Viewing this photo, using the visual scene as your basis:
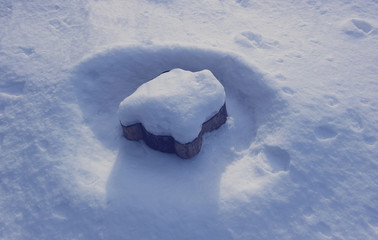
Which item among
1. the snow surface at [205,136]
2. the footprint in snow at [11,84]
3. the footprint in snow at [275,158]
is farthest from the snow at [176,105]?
the footprint in snow at [11,84]

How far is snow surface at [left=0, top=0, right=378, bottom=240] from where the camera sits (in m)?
2.47

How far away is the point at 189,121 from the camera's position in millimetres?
2627

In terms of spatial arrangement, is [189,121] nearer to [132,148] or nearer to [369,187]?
[132,148]

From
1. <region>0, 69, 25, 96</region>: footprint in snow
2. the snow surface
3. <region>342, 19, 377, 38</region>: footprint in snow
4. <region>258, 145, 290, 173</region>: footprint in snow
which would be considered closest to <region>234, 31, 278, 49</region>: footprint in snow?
the snow surface

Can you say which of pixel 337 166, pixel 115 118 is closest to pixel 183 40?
pixel 115 118

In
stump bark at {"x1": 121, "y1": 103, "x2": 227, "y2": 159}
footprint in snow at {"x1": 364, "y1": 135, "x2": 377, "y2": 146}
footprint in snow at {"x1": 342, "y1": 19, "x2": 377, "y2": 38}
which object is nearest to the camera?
stump bark at {"x1": 121, "y1": 103, "x2": 227, "y2": 159}

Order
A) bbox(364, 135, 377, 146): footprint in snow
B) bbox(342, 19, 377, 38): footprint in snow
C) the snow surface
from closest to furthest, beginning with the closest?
the snow surface < bbox(364, 135, 377, 146): footprint in snow < bbox(342, 19, 377, 38): footprint in snow

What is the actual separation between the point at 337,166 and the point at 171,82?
187 centimetres

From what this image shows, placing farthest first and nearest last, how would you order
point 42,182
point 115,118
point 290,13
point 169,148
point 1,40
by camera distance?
point 290,13, point 1,40, point 115,118, point 169,148, point 42,182

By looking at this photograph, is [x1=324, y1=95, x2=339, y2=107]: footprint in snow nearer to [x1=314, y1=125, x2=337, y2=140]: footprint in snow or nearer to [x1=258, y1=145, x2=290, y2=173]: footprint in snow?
[x1=314, y1=125, x2=337, y2=140]: footprint in snow

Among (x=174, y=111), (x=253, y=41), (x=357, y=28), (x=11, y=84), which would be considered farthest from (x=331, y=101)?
(x=11, y=84)

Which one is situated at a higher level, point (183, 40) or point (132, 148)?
point (183, 40)

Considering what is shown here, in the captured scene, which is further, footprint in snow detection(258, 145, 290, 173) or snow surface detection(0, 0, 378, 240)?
footprint in snow detection(258, 145, 290, 173)

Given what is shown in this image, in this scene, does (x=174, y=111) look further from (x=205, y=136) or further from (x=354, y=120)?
(x=354, y=120)
